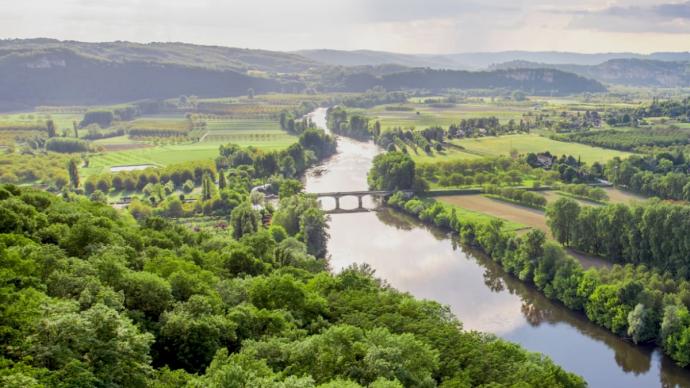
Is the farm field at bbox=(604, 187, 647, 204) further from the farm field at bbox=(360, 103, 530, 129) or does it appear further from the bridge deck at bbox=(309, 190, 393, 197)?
the farm field at bbox=(360, 103, 530, 129)

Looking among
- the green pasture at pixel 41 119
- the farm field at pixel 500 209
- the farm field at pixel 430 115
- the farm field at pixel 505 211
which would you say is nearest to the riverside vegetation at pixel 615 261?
the farm field at pixel 505 211

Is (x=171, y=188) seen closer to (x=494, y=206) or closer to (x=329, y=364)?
(x=494, y=206)

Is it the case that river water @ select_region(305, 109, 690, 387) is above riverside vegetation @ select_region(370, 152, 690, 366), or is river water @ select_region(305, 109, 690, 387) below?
below

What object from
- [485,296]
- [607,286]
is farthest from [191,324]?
[485,296]

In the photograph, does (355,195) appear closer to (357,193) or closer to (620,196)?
(357,193)

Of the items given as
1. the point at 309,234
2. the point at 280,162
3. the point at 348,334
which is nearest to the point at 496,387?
the point at 348,334

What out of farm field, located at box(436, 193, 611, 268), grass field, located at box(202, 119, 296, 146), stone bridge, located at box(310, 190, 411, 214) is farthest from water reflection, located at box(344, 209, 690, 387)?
grass field, located at box(202, 119, 296, 146)
